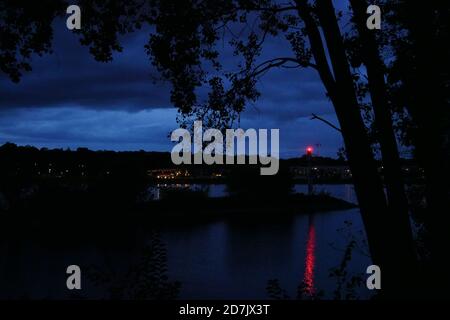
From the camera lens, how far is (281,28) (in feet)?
31.8

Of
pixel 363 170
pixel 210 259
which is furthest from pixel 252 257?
pixel 363 170

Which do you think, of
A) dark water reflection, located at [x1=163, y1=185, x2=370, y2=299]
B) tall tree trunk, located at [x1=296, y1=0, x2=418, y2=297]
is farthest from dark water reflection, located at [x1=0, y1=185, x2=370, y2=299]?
tall tree trunk, located at [x1=296, y1=0, x2=418, y2=297]

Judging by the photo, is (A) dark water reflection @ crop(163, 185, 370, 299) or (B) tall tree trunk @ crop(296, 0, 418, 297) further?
(A) dark water reflection @ crop(163, 185, 370, 299)

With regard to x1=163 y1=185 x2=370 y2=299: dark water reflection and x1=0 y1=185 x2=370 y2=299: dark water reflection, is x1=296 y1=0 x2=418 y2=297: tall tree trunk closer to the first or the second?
x1=163 y1=185 x2=370 y2=299: dark water reflection

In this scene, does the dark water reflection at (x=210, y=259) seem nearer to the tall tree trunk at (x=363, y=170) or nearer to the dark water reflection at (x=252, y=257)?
the dark water reflection at (x=252, y=257)

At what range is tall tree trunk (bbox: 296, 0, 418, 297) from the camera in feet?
24.6

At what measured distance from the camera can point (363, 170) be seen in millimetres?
7539

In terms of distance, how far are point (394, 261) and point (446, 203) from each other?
8.71 feet

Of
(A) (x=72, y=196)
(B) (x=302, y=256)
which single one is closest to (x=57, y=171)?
(A) (x=72, y=196)

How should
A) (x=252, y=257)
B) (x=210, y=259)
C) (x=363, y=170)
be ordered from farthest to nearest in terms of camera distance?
1. (x=252, y=257)
2. (x=210, y=259)
3. (x=363, y=170)

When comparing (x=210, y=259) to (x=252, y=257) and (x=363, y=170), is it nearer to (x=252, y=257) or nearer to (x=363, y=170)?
(x=252, y=257)

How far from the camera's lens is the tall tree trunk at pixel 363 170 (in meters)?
7.48

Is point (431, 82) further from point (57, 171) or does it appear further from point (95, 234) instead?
point (57, 171)

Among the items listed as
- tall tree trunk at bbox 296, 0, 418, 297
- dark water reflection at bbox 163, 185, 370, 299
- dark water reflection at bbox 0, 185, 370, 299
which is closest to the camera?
tall tree trunk at bbox 296, 0, 418, 297
